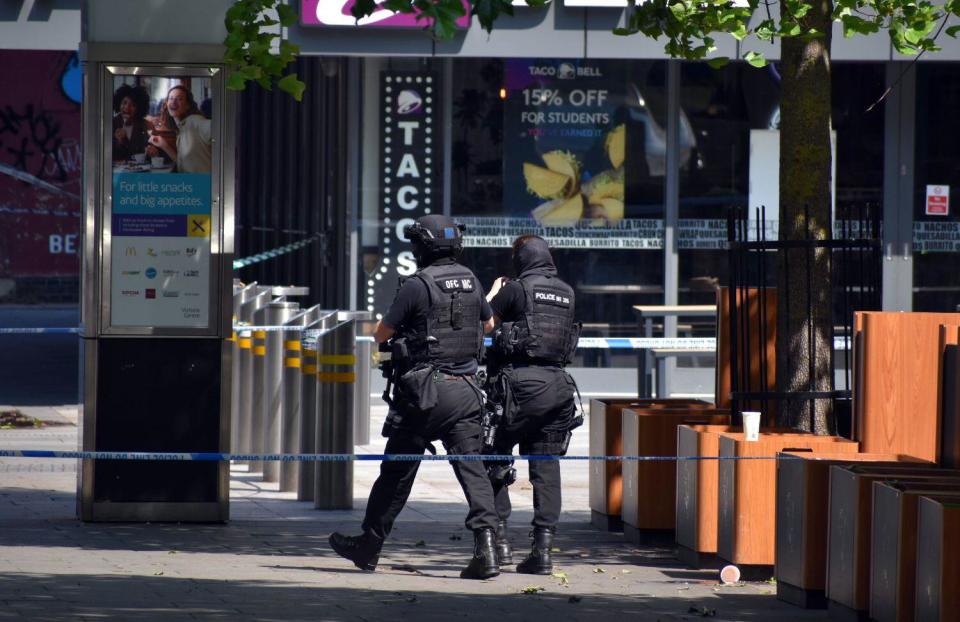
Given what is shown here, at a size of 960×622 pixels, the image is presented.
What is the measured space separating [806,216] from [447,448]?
2295 mm

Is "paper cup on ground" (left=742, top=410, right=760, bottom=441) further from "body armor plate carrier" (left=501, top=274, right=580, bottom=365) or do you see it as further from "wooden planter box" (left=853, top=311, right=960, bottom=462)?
"body armor plate carrier" (left=501, top=274, right=580, bottom=365)

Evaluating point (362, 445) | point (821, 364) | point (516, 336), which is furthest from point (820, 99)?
point (362, 445)

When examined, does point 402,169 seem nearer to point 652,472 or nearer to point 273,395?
point 273,395

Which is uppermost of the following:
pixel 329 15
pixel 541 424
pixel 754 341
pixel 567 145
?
pixel 329 15

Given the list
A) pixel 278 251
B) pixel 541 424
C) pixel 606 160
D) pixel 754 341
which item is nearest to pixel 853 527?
Answer: pixel 541 424

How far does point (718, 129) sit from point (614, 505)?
8.24 meters

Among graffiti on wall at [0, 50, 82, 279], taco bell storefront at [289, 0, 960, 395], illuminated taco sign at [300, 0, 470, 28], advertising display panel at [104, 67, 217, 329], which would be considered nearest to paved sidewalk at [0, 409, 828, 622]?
advertising display panel at [104, 67, 217, 329]

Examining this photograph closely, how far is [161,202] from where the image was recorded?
364 inches

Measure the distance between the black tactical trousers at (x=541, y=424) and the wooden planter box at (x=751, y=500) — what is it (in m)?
0.85

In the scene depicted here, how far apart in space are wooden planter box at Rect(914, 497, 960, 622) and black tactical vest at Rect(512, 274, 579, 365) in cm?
260

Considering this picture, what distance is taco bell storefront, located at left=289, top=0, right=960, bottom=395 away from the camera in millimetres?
16609

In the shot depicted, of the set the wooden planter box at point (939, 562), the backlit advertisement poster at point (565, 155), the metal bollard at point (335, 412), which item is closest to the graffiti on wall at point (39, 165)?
the backlit advertisement poster at point (565, 155)

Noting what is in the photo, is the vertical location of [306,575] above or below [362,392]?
below

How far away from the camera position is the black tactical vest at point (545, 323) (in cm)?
819
